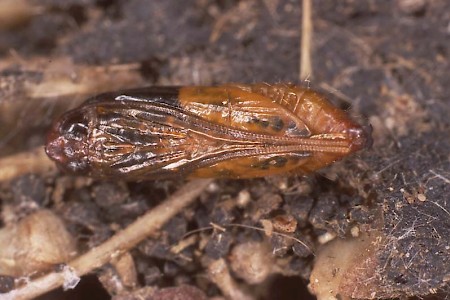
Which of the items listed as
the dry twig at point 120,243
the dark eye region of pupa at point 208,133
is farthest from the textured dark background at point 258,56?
the dark eye region of pupa at point 208,133

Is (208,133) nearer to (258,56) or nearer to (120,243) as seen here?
(120,243)

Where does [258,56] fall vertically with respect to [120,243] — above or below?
above

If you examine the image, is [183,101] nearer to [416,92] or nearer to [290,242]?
[290,242]

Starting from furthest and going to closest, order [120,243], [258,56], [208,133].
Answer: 1. [258,56]
2. [120,243]
3. [208,133]

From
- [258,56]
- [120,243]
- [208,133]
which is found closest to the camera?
[208,133]

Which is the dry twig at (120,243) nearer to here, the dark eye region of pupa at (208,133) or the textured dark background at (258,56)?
the textured dark background at (258,56)

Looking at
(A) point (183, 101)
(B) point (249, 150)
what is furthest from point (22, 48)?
(B) point (249, 150)

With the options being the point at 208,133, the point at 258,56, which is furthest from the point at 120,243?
the point at 258,56

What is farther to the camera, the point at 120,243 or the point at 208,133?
the point at 120,243
